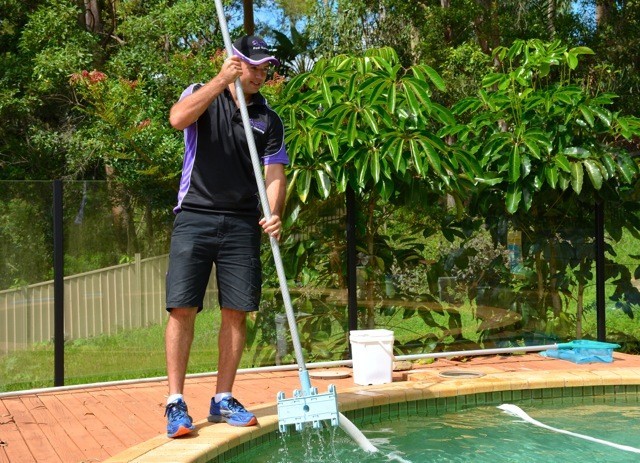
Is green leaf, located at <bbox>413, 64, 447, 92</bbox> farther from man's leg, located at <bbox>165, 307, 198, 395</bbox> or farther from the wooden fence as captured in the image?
man's leg, located at <bbox>165, 307, 198, 395</bbox>

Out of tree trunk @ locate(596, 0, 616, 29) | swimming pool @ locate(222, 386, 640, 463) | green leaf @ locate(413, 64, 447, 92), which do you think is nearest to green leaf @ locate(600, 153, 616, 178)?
green leaf @ locate(413, 64, 447, 92)

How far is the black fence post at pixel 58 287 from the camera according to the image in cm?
507

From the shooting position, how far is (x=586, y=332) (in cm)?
630

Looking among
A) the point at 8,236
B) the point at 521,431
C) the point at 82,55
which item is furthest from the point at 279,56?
the point at 521,431

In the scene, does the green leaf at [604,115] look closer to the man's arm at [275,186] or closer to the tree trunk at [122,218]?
the man's arm at [275,186]

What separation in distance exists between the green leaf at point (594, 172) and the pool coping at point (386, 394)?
Result: 3.78 feet

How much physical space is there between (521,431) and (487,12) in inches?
496

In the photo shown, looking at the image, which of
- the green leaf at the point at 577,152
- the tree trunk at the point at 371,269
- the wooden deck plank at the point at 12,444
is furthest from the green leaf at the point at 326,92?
the wooden deck plank at the point at 12,444

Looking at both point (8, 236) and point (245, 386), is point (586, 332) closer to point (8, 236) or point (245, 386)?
point (245, 386)

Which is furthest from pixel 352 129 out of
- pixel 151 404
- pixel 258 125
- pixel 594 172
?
pixel 151 404

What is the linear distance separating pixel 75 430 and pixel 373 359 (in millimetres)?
1755

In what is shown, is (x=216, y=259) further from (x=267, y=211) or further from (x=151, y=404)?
(x=151, y=404)

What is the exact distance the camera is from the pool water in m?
3.67

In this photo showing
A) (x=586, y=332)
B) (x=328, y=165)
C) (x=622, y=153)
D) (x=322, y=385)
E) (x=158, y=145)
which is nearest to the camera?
(x=322, y=385)
